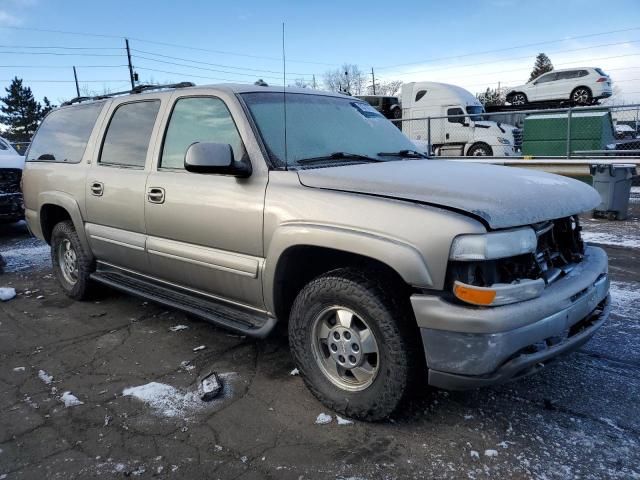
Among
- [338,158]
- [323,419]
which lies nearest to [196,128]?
[338,158]

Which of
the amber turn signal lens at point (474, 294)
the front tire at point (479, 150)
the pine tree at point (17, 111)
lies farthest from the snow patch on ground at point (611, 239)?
the pine tree at point (17, 111)

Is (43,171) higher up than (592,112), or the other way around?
(592,112)

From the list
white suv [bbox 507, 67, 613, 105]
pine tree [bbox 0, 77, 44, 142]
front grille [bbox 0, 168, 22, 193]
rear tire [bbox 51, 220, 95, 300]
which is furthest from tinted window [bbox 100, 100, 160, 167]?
pine tree [bbox 0, 77, 44, 142]

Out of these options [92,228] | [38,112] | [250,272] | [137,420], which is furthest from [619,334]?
[38,112]

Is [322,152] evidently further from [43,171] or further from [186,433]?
[43,171]

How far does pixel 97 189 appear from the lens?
14.2 ft

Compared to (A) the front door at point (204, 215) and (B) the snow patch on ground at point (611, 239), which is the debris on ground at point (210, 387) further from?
(B) the snow patch on ground at point (611, 239)

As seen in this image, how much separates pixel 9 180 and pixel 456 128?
1322 cm

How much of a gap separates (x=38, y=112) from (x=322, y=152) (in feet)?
238

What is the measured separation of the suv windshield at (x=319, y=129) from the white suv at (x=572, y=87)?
21.9 meters

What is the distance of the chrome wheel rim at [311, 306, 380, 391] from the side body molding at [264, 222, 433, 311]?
366 millimetres

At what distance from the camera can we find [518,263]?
252 cm

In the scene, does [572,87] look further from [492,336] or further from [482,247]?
[492,336]

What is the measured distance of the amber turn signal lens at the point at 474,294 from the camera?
2.29m
